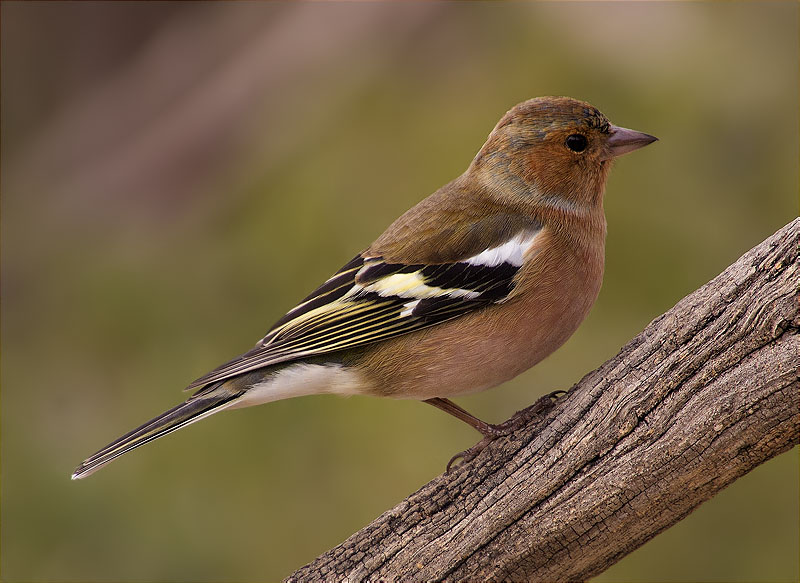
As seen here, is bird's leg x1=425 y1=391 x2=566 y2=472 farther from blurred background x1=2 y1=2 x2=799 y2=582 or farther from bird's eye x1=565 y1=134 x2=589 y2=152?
blurred background x1=2 y1=2 x2=799 y2=582

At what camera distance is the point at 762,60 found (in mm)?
4180

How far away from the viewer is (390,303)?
279 centimetres

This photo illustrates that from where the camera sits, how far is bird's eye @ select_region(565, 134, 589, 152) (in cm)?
301

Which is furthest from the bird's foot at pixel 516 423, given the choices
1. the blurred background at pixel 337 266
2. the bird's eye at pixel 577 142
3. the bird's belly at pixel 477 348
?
the blurred background at pixel 337 266

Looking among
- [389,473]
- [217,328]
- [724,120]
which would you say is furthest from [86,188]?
[724,120]

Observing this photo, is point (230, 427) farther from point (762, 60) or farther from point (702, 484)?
point (762, 60)

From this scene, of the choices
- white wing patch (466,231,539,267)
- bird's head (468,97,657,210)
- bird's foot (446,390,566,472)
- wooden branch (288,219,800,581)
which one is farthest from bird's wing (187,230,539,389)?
wooden branch (288,219,800,581)

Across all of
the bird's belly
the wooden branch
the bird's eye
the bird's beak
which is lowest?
the wooden branch

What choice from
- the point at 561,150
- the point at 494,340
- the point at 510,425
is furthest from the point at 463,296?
the point at 561,150

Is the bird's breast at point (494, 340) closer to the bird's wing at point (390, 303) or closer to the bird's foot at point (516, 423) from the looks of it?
the bird's wing at point (390, 303)

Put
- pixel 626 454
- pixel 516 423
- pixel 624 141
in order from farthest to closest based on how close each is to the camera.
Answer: pixel 624 141 → pixel 516 423 → pixel 626 454

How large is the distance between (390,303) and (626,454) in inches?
39.2

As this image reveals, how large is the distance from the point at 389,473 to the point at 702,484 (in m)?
2.09

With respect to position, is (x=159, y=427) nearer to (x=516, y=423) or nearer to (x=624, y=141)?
(x=516, y=423)
